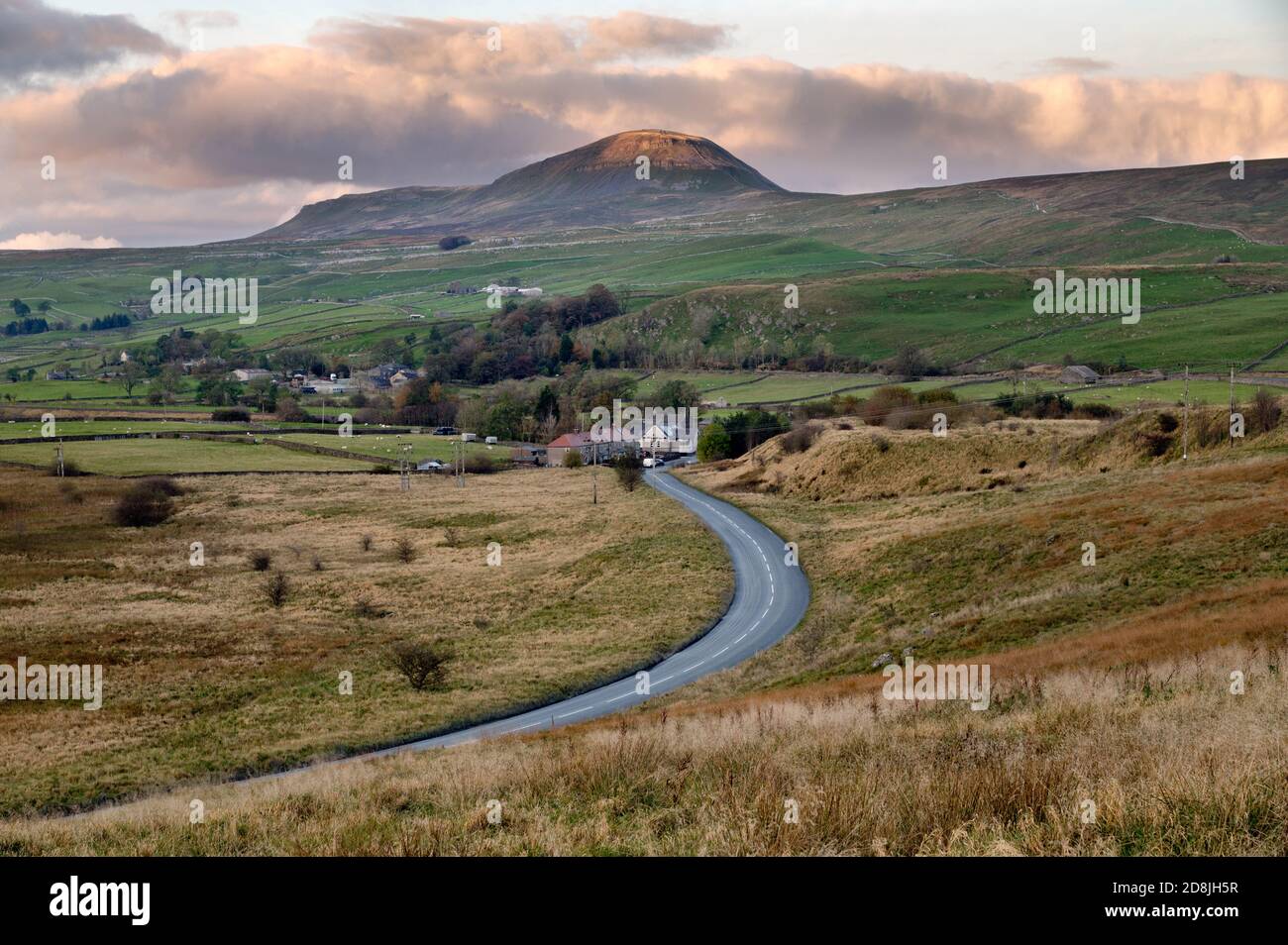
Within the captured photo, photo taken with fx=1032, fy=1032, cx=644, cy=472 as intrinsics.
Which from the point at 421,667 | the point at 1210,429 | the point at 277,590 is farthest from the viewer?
A: the point at 1210,429

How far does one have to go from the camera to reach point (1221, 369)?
126 meters

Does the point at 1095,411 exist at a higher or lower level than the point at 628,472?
higher

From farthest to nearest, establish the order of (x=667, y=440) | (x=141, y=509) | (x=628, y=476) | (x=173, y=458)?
(x=667, y=440), (x=173, y=458), (x=628, y=476), (x=141, y=509)

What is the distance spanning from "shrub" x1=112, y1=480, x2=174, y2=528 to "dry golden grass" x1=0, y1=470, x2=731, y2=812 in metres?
1.89

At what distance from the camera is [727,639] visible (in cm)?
4431

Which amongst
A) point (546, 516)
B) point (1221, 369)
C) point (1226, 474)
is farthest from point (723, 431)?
point (1226, 474)

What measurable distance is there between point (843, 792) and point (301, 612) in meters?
52.0

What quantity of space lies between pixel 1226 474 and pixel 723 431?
231 ft

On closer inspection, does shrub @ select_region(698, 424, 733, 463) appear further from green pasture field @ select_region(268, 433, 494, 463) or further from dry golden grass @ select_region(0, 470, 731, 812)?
green pasture field @ select_region(268, 433, 494, 463)

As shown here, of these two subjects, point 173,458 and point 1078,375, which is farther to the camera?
point 1078,375

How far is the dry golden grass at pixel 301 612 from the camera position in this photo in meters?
33.0

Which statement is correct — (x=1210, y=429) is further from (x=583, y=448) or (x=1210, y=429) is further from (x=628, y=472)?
(x=583, y=448)

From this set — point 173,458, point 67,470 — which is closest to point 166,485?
point 67,470
